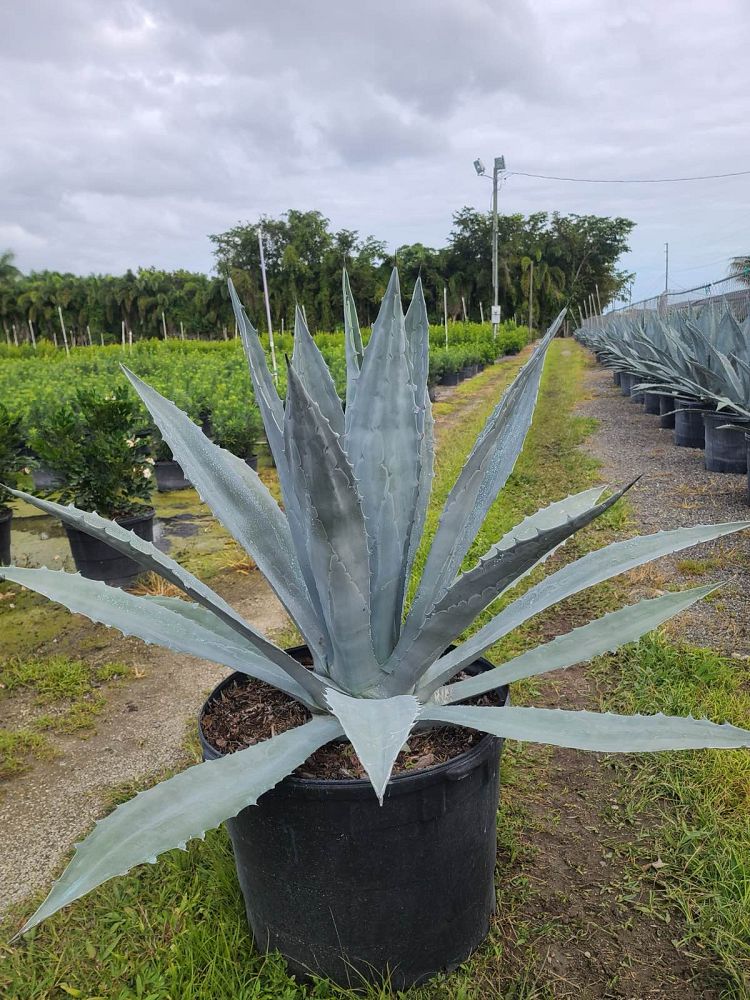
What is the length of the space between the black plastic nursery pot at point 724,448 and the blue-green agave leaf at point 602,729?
15.4ft

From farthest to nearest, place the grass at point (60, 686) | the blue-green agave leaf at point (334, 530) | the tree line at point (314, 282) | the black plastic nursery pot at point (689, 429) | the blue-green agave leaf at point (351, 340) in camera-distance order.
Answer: the tree line at point (314, 282) → the black plastic nursery pot at point (689, 429) → the grass at point (60, 686) → the blue-green agave leaf at point (351, 340) → the blue-green agave leaf at point (334, 530)

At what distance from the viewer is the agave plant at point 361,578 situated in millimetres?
1168

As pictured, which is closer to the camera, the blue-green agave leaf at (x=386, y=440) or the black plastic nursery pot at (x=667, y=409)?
the blue-green agave leaf at (x=386, y=440)

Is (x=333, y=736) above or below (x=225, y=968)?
above

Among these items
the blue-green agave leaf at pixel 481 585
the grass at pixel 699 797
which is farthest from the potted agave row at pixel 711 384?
the blue-green agave leaf at pixel 481 585

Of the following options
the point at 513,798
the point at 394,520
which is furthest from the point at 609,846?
the point at 394,520

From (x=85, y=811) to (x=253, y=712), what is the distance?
2.78ft

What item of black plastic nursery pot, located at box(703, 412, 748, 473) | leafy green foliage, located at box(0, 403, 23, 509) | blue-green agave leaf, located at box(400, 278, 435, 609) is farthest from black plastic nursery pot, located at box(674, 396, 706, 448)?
blue-green agave leaf, located at box(400, 278, 435, 609)

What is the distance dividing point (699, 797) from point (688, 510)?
3008 mm

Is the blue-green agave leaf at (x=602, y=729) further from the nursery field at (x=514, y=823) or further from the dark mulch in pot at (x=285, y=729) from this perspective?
the nursery field at (x=514, y=823)

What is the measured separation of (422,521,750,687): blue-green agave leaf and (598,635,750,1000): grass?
0.78 m

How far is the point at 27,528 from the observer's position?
5.20 m

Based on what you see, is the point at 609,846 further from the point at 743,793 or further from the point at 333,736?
the point at 333,736

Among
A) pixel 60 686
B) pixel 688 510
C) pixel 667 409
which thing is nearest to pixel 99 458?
pixel 60 686
